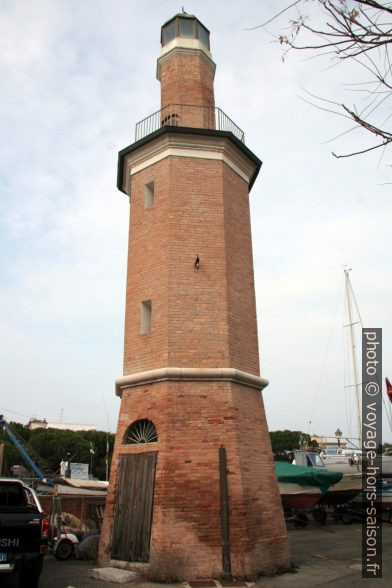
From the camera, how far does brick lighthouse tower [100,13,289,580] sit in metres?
11.2

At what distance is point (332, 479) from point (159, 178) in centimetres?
1528

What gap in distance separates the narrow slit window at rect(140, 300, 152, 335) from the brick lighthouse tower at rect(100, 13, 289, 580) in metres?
0.03

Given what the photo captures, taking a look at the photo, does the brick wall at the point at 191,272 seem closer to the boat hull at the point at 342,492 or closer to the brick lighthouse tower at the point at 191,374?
the brick lighthouse tower at the point at 191,374

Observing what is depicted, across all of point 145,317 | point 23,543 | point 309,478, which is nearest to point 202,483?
point 23,543

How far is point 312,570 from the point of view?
11969 millimetres

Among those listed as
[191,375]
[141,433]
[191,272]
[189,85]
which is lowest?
[141,433]

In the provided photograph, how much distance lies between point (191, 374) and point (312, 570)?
5.25m

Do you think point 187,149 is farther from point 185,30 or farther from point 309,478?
point 309,478

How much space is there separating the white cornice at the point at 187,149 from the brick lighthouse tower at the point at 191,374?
0.12 feet

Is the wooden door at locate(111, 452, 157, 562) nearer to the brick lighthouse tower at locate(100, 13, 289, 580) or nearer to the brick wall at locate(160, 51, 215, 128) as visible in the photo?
the brick lighthouse tower at locate(100, 13, 289, 580)

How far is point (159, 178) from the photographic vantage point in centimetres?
1477

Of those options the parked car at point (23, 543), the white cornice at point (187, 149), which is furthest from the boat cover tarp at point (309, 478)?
the parked car at point (23, 543)

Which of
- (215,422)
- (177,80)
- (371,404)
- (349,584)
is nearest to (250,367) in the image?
(215,422)

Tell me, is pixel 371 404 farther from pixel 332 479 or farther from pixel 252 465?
pixel 332 479
